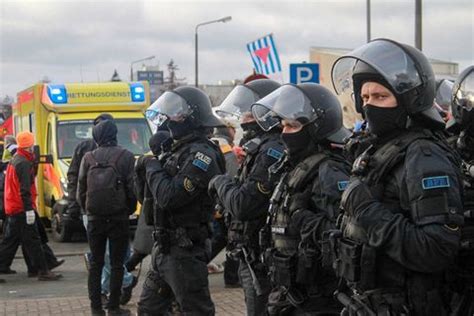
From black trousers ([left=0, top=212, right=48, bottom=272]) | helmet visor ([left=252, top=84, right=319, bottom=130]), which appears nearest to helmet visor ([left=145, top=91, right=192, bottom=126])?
helmet visor ([left=252, top=84, right=319, bottom=130])

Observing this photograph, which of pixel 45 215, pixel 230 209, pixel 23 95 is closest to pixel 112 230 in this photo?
pixel 230 209

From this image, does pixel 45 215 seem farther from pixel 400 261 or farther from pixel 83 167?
pixel 400 261

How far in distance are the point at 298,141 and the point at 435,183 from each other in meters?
1.52

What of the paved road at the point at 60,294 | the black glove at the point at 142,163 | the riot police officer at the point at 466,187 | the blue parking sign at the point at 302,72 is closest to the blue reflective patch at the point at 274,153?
the black glove at the point at 142,163

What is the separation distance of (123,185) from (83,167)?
45 centimetres

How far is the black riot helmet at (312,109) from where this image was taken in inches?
180

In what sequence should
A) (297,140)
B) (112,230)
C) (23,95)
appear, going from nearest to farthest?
(297,140) → (112,230) → (23,95)

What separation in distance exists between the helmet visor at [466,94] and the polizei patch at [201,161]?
76.4 inches

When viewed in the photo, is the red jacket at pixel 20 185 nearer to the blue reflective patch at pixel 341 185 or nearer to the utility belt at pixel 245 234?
the utility belt at pixel 245 234

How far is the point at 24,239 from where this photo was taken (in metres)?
9.53

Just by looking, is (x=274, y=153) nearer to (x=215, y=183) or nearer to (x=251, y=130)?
(x=215, y=183)

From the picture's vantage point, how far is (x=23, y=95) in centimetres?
1591

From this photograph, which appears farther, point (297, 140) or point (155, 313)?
point (155, 313)

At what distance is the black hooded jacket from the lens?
7469 mm
